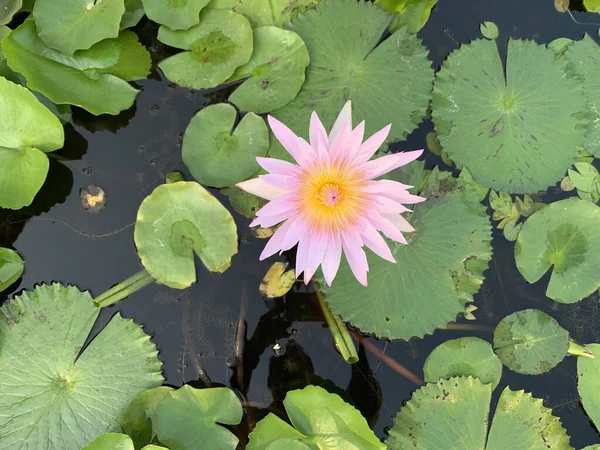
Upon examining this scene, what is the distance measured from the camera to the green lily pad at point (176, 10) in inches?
88.4

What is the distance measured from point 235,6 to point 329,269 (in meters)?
1.54

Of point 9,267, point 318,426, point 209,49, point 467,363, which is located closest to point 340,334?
point 318,426

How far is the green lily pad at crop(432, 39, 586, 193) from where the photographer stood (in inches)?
90.0

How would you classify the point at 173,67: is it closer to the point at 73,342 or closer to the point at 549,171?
the point at 73,342

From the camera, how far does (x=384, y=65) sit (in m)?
2.25

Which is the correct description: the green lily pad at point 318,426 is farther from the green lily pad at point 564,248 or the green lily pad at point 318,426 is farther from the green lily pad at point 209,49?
the green lily pad at point 209,49

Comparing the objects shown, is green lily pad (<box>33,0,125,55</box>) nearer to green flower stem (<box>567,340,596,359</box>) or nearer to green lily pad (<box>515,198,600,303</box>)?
green lily pad (<box>515,198,600,303</box>)

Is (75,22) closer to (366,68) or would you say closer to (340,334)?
(366,68)

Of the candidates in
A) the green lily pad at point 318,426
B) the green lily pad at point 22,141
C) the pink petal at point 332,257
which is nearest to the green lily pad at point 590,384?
the green lily pad at point 318,426

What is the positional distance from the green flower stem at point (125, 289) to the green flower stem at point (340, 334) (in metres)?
0.93

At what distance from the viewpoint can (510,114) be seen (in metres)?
2.28

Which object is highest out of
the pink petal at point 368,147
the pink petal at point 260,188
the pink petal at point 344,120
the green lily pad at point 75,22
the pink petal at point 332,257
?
the green lily pad at point 75,22

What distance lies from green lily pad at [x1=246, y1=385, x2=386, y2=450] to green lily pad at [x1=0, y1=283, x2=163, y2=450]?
0.62 metres

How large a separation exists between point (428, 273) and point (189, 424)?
52.4 inches
